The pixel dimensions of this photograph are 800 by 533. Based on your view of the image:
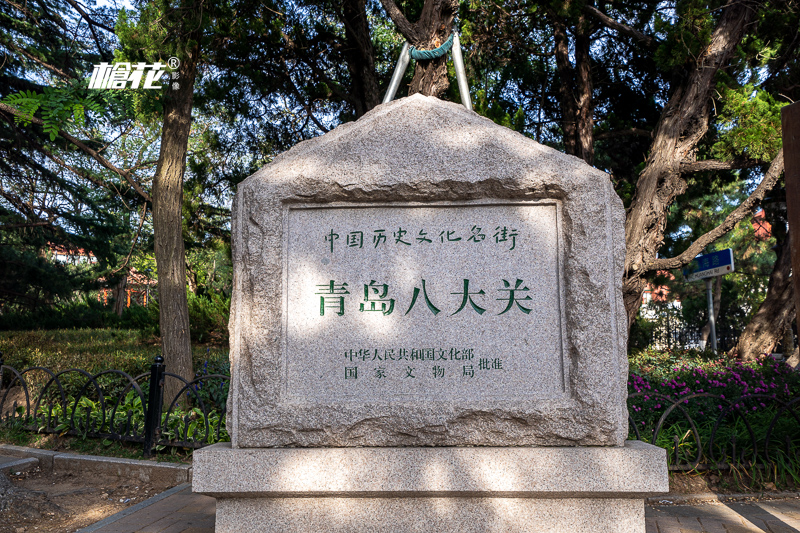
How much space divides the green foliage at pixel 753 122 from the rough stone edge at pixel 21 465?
8.41 metres

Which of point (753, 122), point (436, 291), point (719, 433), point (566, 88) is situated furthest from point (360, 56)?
point (719, 433)

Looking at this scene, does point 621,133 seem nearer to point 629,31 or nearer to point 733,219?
point 629,31

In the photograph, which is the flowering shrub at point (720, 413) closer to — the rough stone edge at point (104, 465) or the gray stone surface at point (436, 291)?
the gray stone surface at point (436, 291)

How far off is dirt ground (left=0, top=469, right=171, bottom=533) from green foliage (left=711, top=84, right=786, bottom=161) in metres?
7.31

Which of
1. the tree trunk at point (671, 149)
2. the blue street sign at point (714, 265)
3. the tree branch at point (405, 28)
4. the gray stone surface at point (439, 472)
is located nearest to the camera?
the gray stone surface at point (439, 472)

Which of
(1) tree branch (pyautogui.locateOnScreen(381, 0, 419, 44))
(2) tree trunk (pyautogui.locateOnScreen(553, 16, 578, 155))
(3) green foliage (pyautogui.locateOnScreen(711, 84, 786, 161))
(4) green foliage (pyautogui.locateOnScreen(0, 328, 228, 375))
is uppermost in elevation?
(2) tree trunk (pyautogui.locateOnScreen(553, 16, 578, 155))

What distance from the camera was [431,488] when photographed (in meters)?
2.57

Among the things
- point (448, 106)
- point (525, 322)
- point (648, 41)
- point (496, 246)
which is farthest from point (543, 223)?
point (648, 41)

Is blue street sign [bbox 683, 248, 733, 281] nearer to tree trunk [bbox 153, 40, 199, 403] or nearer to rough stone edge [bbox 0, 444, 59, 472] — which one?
tree trunk [bbox 153, 40, 199, 403]

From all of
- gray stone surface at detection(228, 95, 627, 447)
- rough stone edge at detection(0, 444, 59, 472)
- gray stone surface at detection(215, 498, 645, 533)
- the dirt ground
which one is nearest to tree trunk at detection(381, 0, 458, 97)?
gray stone surface at detection(228, 95, 627, 447)

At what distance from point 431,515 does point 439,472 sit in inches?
9.7

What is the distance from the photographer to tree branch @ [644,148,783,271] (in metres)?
6.73

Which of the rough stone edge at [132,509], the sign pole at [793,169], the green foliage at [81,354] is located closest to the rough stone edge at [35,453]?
the rough stone edge at [132,509]

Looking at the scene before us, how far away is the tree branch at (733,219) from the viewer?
6.73 m
